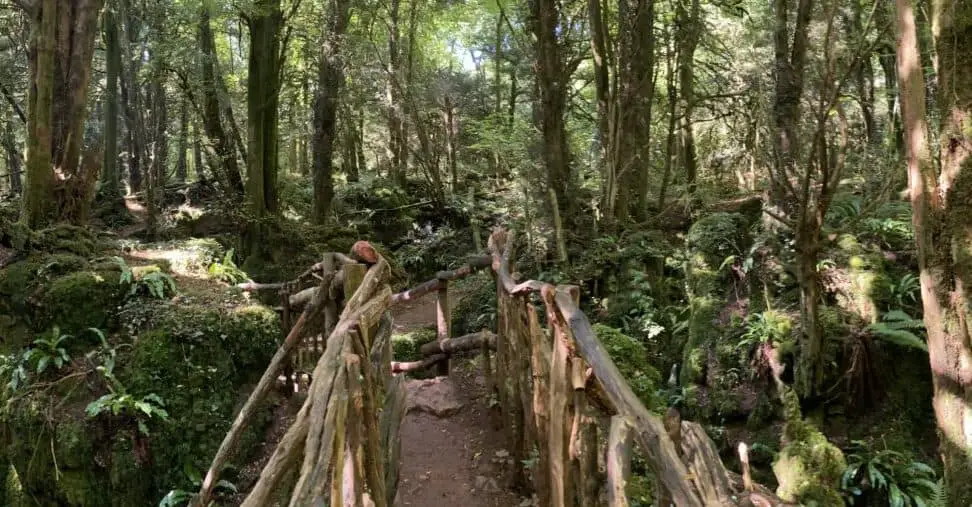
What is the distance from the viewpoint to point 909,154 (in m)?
5.25

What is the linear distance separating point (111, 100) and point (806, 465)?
64.7 ft

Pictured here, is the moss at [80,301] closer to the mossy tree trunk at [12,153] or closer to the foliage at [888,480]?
the foliage at [888,480]

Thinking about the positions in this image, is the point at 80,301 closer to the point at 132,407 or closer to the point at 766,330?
the point at 132,407

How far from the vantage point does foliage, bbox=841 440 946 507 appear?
20.5 ft

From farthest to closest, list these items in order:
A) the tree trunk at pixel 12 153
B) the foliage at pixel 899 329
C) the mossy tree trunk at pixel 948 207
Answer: the tree trunk at pixel 12 153 → the foliage at pixel 899 329 → the mossy tree trunk at pixel 948 207

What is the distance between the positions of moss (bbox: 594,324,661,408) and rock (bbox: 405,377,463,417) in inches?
64.5

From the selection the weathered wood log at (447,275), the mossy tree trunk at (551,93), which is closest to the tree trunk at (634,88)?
the mossy tree trunk at (551,93)

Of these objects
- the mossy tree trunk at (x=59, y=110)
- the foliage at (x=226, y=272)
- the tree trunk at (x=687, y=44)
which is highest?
the tree trunk at (x=687, y=44)

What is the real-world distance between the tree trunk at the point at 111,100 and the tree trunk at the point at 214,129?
3.84 meters

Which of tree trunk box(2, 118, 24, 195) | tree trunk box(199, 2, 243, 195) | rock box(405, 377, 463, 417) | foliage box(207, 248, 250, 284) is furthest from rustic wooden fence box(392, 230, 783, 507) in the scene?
tree trunk box(2, 118, 24, 195)

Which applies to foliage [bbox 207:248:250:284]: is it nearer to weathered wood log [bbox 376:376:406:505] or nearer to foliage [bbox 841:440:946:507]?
weathered wood log [bbox 376:376:406:505]

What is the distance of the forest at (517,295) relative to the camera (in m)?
3.62

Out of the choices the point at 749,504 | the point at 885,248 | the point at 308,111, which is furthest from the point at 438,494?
the point at 308,111

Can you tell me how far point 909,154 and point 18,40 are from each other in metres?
23.2
